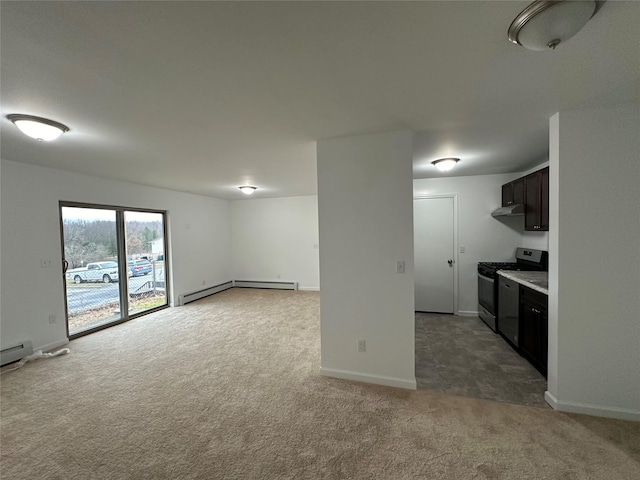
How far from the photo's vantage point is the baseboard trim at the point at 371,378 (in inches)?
101

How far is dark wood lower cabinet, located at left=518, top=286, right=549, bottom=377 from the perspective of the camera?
8.68 feet

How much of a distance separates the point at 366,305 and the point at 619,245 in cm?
207

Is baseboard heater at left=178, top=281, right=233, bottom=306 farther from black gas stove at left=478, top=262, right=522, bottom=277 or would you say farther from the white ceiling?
black gas stove at left=478, top=262, right=522, bottom=277

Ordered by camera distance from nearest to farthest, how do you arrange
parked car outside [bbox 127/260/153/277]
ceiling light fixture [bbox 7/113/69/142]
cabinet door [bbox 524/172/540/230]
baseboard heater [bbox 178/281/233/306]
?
ceiling light fixture [bbox 7/113/69/142], cabinet door [bbox 524/172/540/230], parked car outside [bbox 127/260/153/277], baseboard heater [bbox 178/281/233/306]

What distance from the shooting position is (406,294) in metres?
2.53

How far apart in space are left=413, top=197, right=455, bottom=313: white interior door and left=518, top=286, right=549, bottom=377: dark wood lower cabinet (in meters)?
1.60

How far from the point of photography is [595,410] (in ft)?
7.00

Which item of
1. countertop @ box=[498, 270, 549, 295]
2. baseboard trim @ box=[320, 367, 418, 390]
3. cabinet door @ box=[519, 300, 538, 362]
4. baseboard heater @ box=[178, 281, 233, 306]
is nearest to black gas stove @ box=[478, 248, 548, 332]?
countertop @ box=[498, 270, 549, 295]

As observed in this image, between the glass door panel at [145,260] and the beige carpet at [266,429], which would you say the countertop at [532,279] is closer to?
the beige carpet at [266,429]

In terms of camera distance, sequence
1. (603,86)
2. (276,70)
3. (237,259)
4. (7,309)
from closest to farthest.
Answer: (276,70), (603,86), (7,309), (237,259)

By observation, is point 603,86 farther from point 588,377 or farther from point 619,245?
point 588,377

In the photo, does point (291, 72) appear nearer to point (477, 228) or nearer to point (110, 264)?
point (477, 228)

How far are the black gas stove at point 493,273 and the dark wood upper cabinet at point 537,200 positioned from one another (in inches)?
20.7

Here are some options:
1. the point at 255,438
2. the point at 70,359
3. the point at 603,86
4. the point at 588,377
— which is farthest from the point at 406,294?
the point at 70,359
